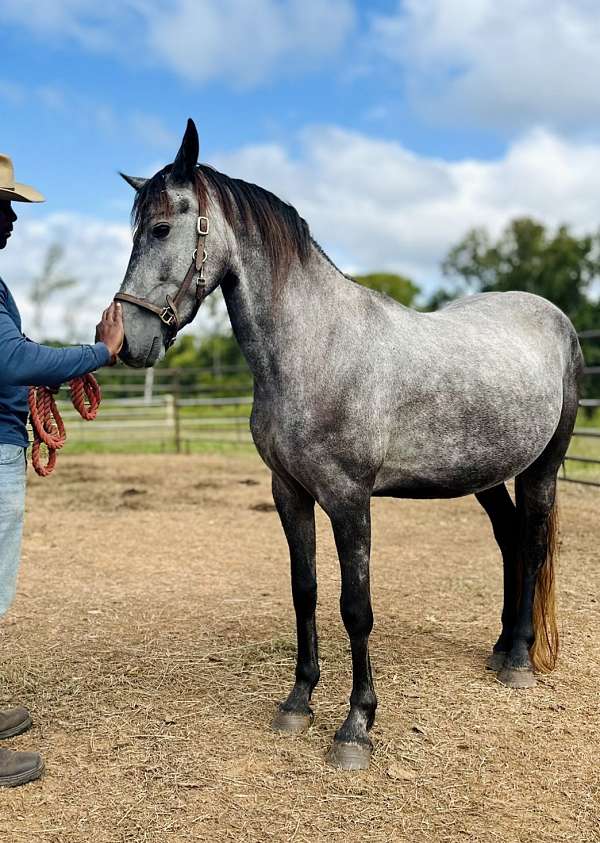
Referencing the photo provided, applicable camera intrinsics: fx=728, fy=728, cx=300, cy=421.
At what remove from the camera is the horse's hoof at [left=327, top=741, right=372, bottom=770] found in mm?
2778

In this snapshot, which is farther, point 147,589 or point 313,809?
point 147,589

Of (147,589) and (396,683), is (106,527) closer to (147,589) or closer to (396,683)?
(147,589)

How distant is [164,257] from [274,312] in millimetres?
481

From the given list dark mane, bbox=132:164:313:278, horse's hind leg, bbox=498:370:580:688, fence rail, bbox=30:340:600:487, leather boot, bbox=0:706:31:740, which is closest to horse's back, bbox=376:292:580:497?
horse's hind leg, bbox=498:370:580:688

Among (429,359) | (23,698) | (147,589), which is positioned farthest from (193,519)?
(429,359)

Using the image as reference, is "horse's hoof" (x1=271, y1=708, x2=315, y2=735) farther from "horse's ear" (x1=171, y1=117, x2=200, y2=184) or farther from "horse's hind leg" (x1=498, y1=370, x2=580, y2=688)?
"horse's ear" (x1=171, y1=117, x2=200, y2=184)

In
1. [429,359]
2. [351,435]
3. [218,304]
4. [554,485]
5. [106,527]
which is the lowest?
[106,527]

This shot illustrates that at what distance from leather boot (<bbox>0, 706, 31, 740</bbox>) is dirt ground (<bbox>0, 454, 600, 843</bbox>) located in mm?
66

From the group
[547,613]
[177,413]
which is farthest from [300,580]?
[177,413]

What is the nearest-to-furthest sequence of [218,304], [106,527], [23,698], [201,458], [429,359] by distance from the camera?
[429,359], [23,698], [106,527], [201,458], [218,304]

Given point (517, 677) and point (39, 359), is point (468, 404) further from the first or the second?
point (39, 359)

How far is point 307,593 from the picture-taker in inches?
125

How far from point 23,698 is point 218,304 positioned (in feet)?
82.2

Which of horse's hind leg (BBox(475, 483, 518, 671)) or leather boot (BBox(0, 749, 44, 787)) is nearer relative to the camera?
leather boot (BBox(0, 749, 44, 787))
